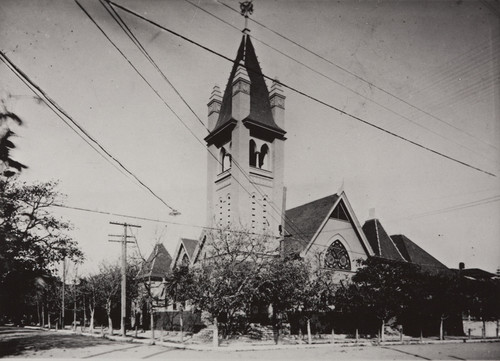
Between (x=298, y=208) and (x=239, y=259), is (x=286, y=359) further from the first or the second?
(x=298, y=208)

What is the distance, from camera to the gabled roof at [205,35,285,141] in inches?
1313

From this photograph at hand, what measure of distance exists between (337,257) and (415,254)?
1246cm

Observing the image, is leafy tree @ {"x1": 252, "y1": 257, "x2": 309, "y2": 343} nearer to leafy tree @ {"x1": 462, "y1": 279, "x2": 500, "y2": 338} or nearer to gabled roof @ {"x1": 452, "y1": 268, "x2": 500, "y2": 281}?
leafy tree @ {"x1": 462, "y1": 279, "x2": 500, "y2": 338}

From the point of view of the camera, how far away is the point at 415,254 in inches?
1601

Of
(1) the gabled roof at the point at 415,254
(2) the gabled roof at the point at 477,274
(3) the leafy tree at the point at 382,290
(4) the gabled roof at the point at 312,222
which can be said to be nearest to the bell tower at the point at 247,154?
(4) the gabled roof at the point at 312,222

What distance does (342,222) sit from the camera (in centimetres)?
3384

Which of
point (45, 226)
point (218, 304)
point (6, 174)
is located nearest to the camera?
point (6, 174)

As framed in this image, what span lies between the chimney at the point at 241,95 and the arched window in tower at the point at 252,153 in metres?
2.47

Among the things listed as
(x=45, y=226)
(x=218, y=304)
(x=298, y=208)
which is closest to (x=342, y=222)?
(x=298, y=208)

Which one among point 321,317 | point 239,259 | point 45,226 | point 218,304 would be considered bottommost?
point 321,317

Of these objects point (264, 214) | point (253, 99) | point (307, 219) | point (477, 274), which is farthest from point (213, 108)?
point (477, 274)

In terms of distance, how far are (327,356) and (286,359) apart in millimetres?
2812

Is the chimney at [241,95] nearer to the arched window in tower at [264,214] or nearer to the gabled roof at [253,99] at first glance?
the gabled roof at [253,99]

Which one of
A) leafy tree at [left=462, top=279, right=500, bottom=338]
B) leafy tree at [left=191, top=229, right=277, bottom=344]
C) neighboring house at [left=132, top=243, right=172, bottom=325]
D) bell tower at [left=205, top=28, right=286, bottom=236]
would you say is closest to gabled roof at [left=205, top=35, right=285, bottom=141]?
bell tower at [left=205, top=28, right=286, bottom=236]
